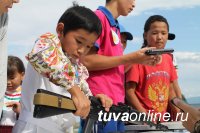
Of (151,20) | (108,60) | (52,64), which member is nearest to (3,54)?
(52,64)

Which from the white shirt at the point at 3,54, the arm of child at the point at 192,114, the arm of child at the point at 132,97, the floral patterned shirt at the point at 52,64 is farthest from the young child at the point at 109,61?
the floral patterned shirt at the point at 52,64

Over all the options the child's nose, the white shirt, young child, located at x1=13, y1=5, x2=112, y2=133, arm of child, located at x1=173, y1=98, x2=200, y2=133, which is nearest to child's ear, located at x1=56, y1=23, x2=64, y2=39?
young child, located at x1=13, y1=5, x2=112, y2=133

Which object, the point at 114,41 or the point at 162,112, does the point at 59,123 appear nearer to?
the point at 114,41

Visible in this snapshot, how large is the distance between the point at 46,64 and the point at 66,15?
52cm

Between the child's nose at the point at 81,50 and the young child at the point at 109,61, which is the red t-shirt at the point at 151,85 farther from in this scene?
the child's nose at the point at 81,50

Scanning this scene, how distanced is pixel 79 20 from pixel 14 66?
1109mm

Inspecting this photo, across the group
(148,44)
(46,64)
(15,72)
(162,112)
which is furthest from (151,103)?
(46,64)

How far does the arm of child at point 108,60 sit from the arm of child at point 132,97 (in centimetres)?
65

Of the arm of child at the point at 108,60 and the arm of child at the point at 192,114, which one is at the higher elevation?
the arm of child at the point at 108,60

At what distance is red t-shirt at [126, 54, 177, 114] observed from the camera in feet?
10.5

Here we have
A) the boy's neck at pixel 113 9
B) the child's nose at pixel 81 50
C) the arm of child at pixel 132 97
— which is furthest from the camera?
the arm of child at pixel 132 97

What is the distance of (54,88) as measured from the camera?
1.74 m

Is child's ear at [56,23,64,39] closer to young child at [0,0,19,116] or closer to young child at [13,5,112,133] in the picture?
young child at [13,5,112,133]

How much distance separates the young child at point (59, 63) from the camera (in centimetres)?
142
